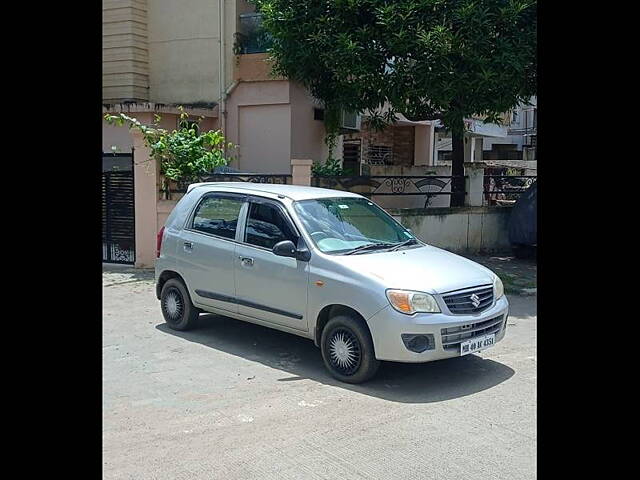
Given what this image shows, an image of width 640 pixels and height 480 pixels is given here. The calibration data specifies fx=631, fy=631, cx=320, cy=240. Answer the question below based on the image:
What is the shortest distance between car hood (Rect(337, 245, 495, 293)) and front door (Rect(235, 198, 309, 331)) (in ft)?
1.98

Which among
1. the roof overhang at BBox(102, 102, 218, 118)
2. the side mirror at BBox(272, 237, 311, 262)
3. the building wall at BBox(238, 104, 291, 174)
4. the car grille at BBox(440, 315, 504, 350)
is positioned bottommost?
the car grille at BBox(440, 315, 504, 350)

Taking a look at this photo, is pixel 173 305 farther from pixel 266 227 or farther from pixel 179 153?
pixel 179 153

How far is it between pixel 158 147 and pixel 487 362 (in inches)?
285

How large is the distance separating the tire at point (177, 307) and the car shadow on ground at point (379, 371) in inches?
4.6

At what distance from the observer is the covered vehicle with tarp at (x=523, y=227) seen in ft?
40.9

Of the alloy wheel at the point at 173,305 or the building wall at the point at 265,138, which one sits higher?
the building wall at the point at 265,138

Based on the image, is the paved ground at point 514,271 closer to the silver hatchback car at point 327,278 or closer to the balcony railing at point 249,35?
the silver hatchback car at point 327,278

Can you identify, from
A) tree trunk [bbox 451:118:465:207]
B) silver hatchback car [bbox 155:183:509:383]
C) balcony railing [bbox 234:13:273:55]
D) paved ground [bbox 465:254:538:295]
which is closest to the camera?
silver hatchback car [bbox 155:183:509:383]

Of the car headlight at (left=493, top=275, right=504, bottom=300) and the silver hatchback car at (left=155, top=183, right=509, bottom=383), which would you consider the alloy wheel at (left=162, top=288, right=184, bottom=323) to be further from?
the car headlight at (left=493, top=275, right=504, bottom=300)

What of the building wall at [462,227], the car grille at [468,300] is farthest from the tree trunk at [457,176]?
the car grille at [468,300]

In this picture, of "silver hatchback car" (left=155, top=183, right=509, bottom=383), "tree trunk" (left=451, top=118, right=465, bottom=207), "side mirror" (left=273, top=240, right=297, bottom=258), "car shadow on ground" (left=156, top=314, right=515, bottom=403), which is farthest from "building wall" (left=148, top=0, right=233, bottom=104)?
"side mirror" (left=273, top=240, right=297, bottom=258)

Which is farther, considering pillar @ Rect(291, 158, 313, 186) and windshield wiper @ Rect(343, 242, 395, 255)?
pillar @ Rect(291, 158, 313, 186)

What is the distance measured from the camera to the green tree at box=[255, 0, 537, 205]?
33.8 ft
